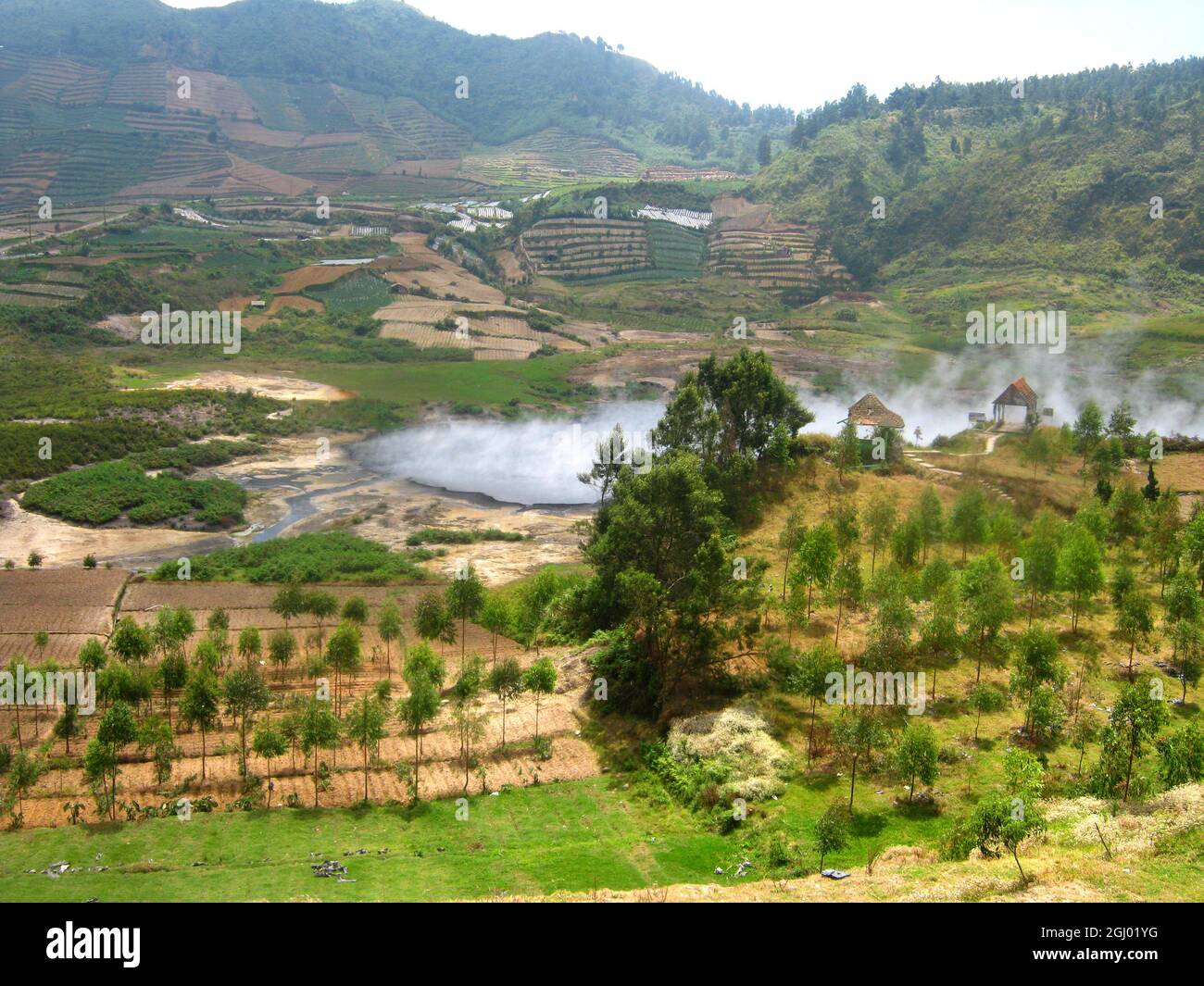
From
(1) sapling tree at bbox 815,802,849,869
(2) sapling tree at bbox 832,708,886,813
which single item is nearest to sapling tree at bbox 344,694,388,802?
(1) sapling tree at bbox 815,802,849,869

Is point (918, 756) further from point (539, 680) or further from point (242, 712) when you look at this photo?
point (242, 712)

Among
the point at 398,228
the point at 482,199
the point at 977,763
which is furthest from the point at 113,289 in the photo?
the point at 977,763

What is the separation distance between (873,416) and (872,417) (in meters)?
0.10

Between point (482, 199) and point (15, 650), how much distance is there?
15574cm

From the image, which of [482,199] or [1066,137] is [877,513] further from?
[482,199]

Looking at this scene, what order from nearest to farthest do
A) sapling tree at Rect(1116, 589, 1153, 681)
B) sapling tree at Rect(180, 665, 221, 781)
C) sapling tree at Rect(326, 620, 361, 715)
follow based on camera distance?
sapling tree at Rect(180, 665, 221, 781), sapling tree at Rect(1116, 589, 1153, 681), sapling tree at Rect(326, 620, 361, 715)

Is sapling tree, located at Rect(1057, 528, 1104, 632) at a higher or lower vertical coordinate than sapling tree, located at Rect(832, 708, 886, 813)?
higher

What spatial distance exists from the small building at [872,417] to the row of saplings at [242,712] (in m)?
33.7

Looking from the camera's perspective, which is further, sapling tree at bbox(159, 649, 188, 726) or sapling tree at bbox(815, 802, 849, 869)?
sapling tree at bbox(159, 649, 188, 726)

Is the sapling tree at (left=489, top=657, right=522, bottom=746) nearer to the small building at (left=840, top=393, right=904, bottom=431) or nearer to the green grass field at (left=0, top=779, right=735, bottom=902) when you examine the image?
the green grass field at (left=0, top=779, right=735, bottom=902)

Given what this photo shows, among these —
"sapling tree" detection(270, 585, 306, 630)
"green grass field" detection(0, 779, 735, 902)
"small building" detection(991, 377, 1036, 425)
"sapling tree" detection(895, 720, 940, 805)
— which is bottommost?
"green grass field" detection(0, 779, 735, 902)

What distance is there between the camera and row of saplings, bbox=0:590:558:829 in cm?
2705

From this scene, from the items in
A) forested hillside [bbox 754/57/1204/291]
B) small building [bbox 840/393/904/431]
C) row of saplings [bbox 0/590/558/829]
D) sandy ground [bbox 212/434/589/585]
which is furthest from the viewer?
forested hillside [bbox 754/57/1204/291]

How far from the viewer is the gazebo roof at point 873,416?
202ft
